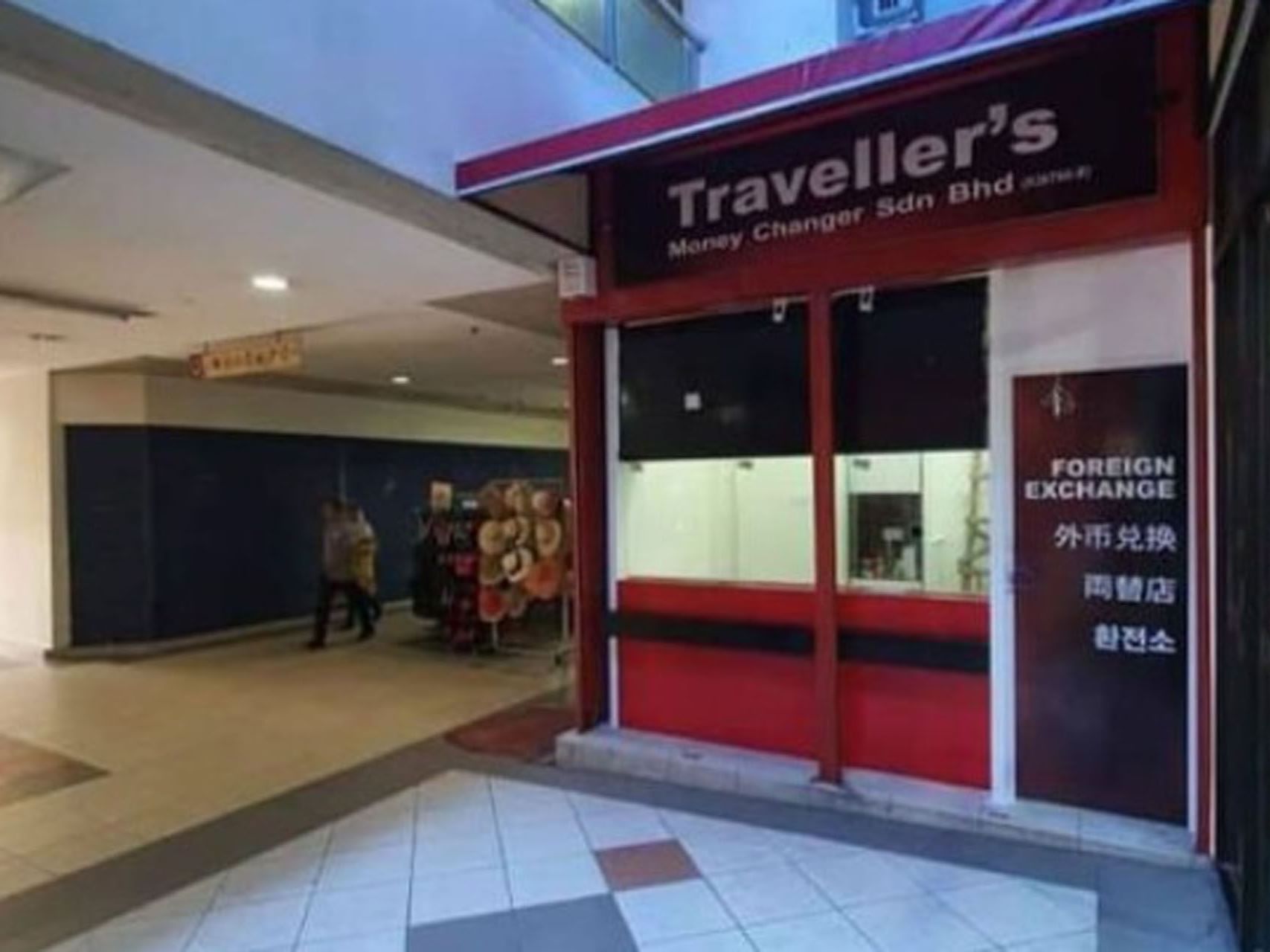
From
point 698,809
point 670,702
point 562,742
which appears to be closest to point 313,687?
point 562,742

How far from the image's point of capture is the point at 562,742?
15.4 feet

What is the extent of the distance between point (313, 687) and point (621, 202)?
4.21 metres

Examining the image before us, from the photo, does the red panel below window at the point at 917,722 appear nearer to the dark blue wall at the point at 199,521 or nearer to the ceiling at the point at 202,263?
the ceiling at the point at 202,263

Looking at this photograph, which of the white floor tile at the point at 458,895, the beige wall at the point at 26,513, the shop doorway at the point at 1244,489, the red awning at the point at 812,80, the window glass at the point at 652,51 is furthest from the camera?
the beige wall at the point at 26,513

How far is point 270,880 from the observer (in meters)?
3.40

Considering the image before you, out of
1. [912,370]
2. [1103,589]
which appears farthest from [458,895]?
[912,370]

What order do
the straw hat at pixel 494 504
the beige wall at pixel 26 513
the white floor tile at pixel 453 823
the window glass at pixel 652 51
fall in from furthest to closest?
the beige wall at pixel 26 513, the straw hat at pixel 494 504, the window glass at pixel 652 51, the white floor tile at pixel 453 823

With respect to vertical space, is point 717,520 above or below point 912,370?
below

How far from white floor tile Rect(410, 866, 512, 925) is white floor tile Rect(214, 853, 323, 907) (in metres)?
0.43

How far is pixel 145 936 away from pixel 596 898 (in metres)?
1.43

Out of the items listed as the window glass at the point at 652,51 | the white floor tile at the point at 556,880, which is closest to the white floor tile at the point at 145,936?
the white floor tile at the point at 556,880

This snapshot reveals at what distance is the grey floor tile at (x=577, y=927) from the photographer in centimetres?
286

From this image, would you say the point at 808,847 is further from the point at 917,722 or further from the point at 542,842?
the point at 542,842

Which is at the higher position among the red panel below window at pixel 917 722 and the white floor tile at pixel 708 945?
the red panel below window at pixel 917 722
